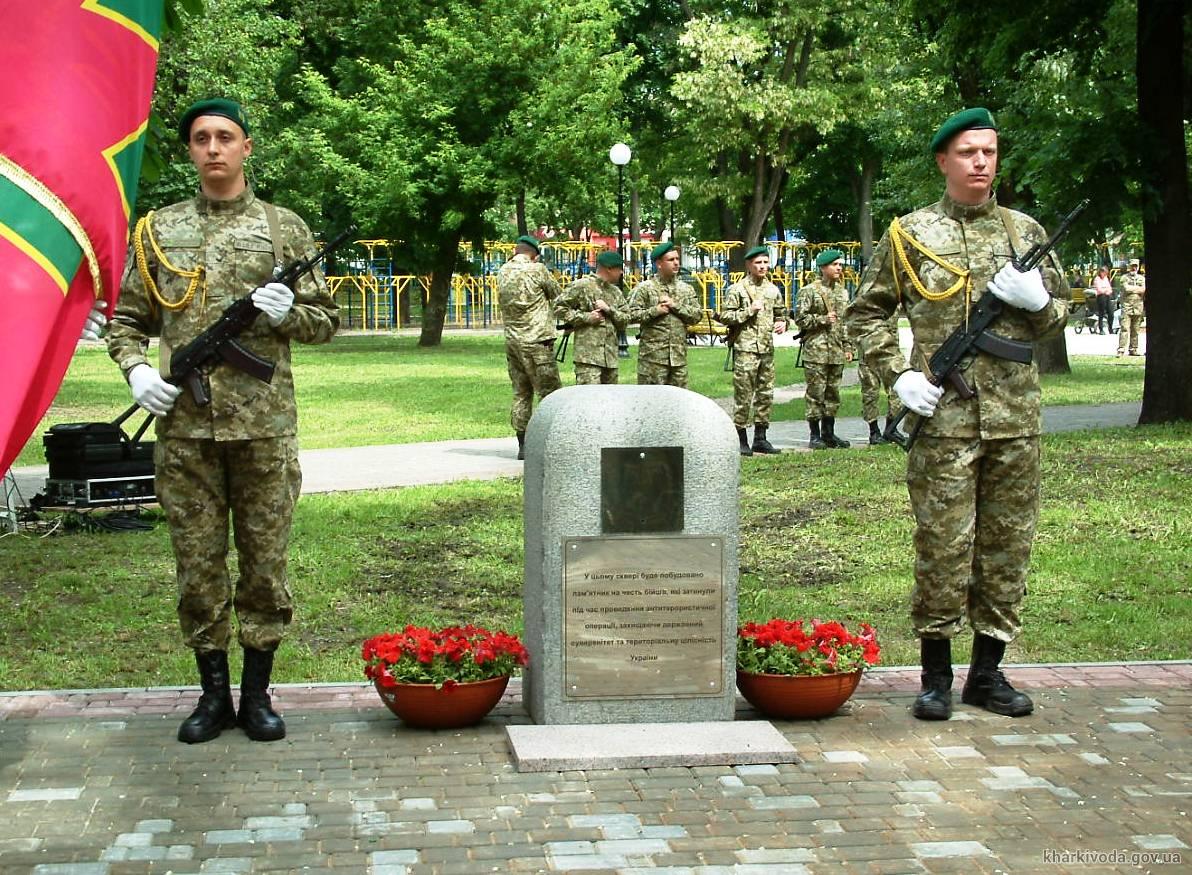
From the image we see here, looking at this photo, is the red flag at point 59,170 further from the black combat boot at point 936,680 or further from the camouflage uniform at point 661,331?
the camouflage uniform at point 661,331

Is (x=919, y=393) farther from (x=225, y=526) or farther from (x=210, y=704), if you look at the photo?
(x=210, y=704)

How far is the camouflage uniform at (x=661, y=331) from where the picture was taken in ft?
57.1

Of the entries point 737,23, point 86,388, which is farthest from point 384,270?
point 86,388

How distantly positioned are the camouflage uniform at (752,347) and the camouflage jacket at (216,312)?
10967mm

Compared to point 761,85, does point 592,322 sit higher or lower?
lower

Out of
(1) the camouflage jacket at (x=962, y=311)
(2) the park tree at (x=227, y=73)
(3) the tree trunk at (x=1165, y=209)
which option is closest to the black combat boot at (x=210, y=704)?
(1) the camouflage jacket at (x=962, y=311)

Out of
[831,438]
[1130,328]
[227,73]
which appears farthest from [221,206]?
[227,73]

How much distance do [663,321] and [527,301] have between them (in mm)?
Result: 1518

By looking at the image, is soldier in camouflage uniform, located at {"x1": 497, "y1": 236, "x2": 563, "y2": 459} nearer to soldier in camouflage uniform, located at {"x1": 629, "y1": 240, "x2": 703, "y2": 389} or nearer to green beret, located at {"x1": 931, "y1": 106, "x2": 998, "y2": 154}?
soldier in camouflage uniform, located at {"x1": 629, "y1": 240, "x2": 703, "y2": 389}

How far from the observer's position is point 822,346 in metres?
17.9

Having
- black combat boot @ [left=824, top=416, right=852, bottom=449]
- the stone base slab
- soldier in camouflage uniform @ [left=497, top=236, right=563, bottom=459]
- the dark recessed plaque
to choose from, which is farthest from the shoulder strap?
black combat boot @ [left=824, top=416, right=852, bottom=449]

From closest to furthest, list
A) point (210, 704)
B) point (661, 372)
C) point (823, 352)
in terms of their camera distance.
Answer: point (210, 704), point (661, 372), point (823, 352)

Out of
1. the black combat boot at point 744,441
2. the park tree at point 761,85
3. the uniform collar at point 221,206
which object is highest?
the park tree at point 761,85

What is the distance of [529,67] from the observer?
123ft
